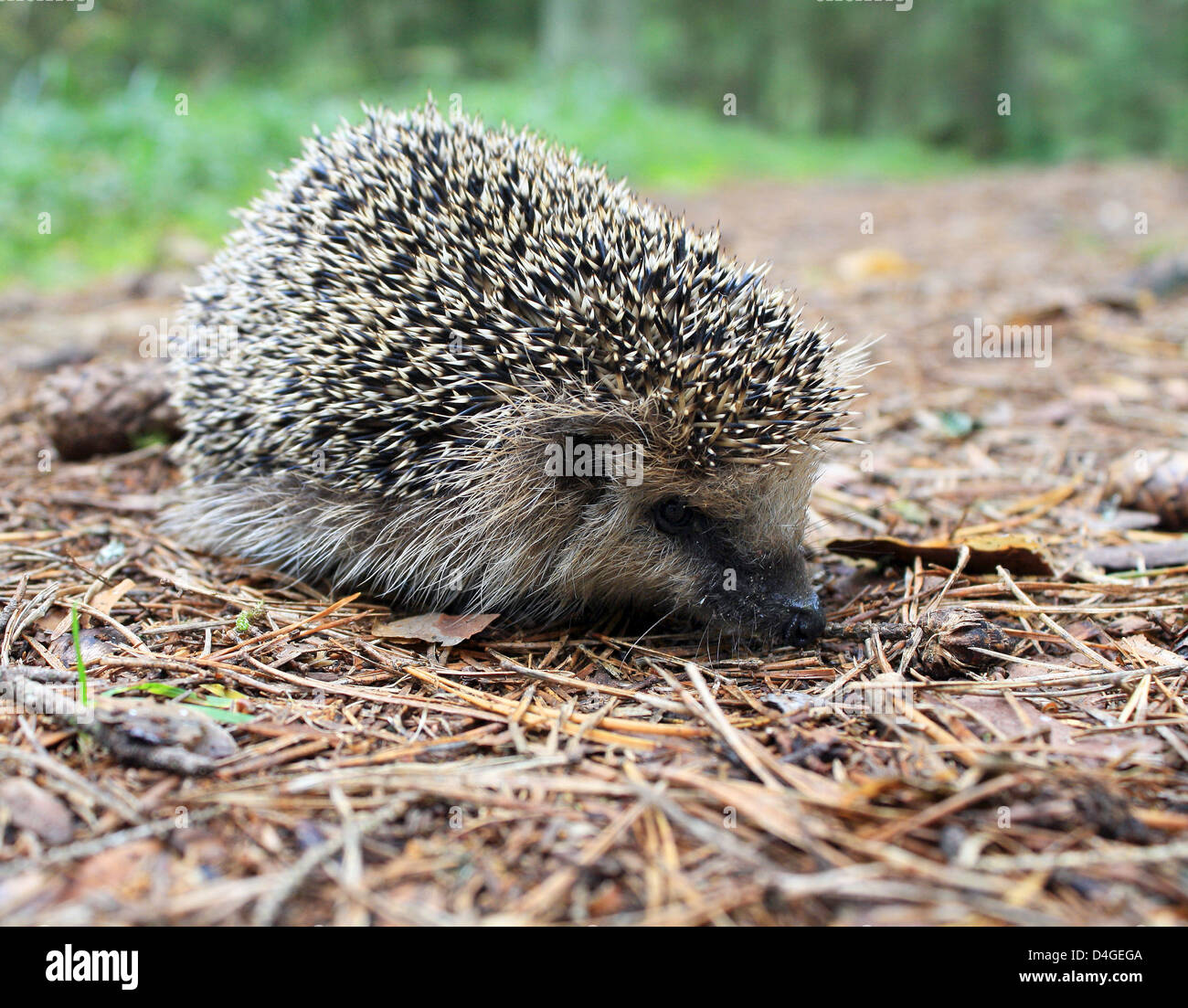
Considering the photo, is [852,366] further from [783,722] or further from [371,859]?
[371,859]

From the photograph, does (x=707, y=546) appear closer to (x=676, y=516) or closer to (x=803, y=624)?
(x=676, y=516)

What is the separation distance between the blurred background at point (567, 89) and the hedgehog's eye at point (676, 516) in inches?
115

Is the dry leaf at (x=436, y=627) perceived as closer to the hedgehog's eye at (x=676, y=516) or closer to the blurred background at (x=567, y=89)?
the hedgehog's eye at (x=676, y=516)

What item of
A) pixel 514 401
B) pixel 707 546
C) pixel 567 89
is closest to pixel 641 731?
pixel 707 546

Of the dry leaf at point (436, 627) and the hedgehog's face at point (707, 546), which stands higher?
the hedgehog's face at point (707, 546)

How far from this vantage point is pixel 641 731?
321cm

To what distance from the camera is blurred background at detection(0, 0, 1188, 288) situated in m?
12.5

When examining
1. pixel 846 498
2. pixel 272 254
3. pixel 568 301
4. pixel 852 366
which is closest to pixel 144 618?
pixel 272 254

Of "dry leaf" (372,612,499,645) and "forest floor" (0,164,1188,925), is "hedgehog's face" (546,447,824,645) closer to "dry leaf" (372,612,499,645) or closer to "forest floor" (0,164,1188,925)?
"forest floor" (0,164,1188,925)

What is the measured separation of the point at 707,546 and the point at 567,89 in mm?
21611

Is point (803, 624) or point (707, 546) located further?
point (707, 546)

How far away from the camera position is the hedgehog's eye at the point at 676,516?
14.0ft

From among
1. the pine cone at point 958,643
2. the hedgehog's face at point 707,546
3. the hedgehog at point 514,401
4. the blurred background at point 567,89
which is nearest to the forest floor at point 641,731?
the pine cone at point 958,643
